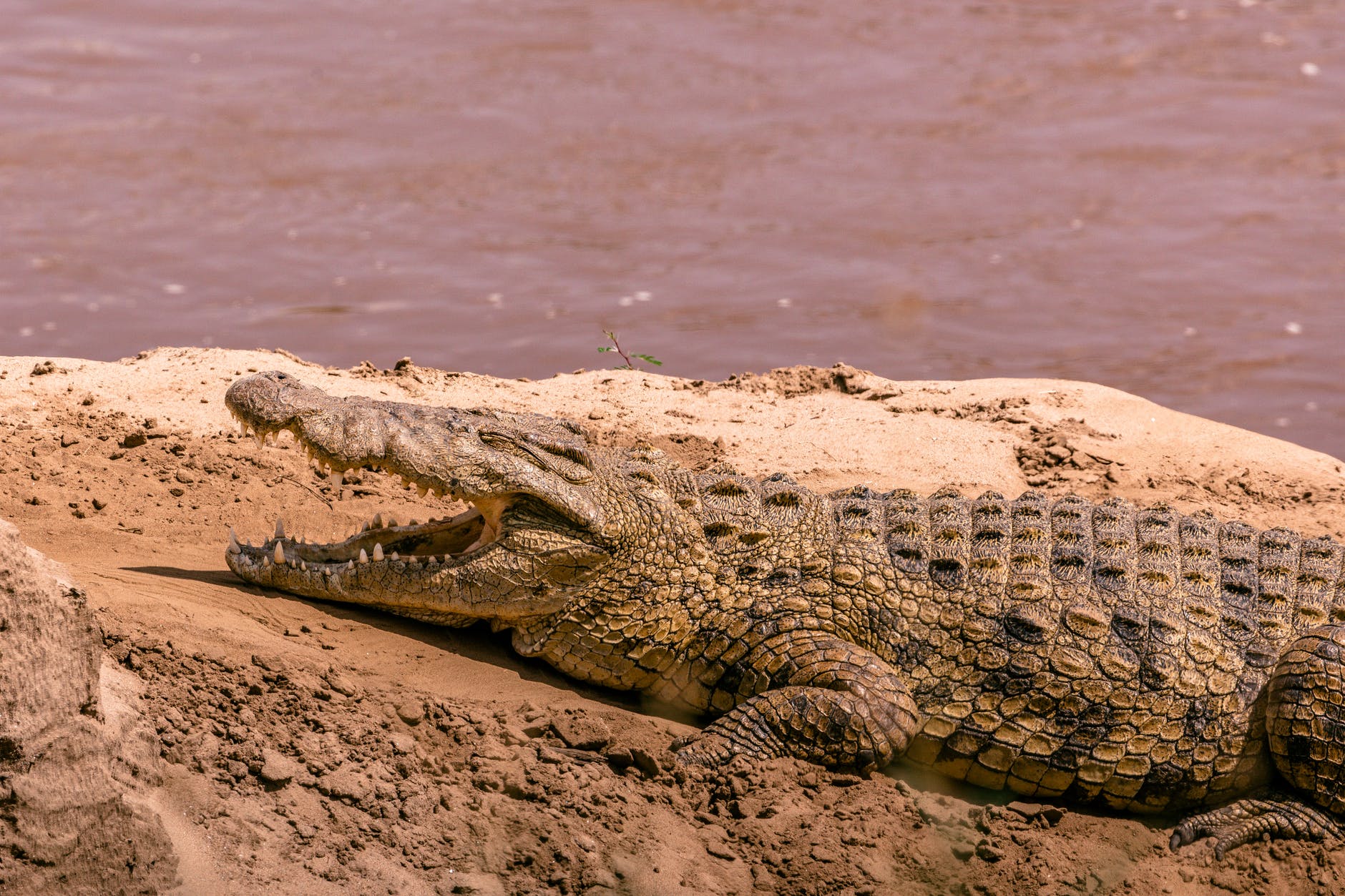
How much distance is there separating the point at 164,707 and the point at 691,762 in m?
1.72

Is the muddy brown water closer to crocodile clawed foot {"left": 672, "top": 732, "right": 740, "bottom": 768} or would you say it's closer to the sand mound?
crocodile clawed foot {"left": 672, "top": 732, "right": 740, "bottom": 768}

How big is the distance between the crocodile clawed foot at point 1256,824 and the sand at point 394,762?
0.05 meters

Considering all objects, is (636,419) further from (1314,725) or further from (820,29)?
(820,29)

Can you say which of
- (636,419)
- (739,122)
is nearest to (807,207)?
(739,122)

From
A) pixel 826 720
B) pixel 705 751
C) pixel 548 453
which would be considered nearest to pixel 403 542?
pixel 548 453

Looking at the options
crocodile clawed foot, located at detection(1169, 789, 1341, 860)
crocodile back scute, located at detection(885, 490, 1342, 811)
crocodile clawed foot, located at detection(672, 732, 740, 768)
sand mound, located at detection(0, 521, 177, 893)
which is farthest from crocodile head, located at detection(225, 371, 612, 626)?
crocodile clawed foot, located at detection(1169, 789, 1341, 860)

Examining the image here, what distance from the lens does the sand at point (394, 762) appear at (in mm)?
3627

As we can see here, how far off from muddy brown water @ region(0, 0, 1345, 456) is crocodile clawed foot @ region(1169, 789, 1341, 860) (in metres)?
7.19

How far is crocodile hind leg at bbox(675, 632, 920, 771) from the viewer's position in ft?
14.8

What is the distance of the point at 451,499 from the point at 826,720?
62.7 inches

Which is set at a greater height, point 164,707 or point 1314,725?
point 164,707

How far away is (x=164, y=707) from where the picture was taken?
377cm

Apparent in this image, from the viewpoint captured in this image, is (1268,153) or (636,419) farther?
(1268,153)

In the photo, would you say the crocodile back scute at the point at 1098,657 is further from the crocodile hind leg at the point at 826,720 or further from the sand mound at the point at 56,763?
the sand mound at the point at 56,763
